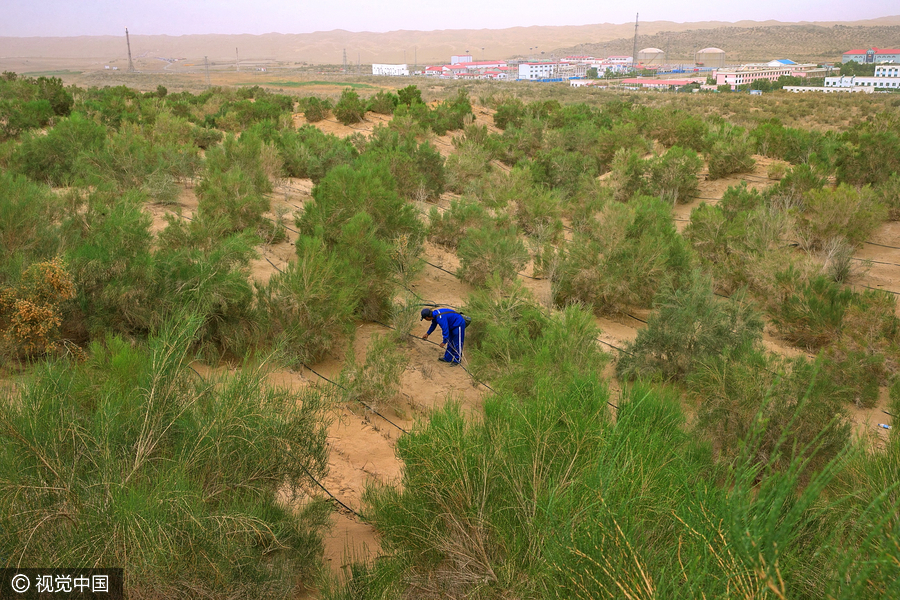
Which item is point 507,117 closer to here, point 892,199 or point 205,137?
point 205,137

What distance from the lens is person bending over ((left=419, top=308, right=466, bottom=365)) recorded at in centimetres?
921

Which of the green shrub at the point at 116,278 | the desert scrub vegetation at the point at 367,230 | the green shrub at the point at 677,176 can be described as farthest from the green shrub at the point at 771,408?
the green shrub at the point at 677,176

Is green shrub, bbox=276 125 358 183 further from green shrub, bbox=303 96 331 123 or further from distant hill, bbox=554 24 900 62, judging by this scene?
distant hill, bbox=554 24 900 62

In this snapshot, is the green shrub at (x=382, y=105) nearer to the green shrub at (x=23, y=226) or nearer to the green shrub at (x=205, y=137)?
the green shrub at (x=205, y=137)

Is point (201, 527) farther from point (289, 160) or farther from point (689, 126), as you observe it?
point (689, 126)

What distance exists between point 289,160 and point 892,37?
18623 centimetres

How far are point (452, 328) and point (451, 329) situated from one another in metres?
0.02

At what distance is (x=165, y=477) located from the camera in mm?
3439

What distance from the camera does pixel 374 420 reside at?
24.6ft

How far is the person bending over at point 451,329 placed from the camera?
9211mm

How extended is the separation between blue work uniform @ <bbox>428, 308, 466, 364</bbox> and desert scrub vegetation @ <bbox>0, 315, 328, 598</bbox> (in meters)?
4.60

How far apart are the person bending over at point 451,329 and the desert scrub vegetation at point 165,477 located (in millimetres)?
4601

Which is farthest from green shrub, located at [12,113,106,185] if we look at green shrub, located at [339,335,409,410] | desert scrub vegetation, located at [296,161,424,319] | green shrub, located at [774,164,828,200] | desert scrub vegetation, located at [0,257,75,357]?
green shrub, located at [774,164,828,200]

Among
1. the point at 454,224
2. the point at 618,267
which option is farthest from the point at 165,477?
the point at 454,224
